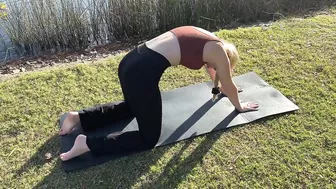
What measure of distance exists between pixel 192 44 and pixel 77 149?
1.03 m

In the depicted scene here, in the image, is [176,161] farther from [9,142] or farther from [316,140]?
[9,142]

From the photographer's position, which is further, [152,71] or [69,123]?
[69,123]

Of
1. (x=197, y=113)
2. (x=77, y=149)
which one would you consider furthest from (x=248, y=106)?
(x=77, y=149)

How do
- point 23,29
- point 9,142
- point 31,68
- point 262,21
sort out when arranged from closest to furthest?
point 9,142, point 31,68, point 23,29, point 262,21

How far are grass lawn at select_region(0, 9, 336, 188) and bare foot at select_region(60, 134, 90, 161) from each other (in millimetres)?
86

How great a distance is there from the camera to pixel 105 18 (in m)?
4.64

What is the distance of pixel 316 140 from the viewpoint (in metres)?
2.65

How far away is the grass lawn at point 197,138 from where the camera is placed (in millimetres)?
2379

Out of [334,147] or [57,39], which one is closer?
[334,147]

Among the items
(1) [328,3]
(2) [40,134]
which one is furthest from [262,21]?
(2) [40,134]

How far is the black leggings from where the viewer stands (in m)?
2.35

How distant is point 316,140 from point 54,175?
1.84 metres

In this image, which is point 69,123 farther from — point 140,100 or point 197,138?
point 197,138

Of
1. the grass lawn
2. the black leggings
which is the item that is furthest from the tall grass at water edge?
the black leggings
